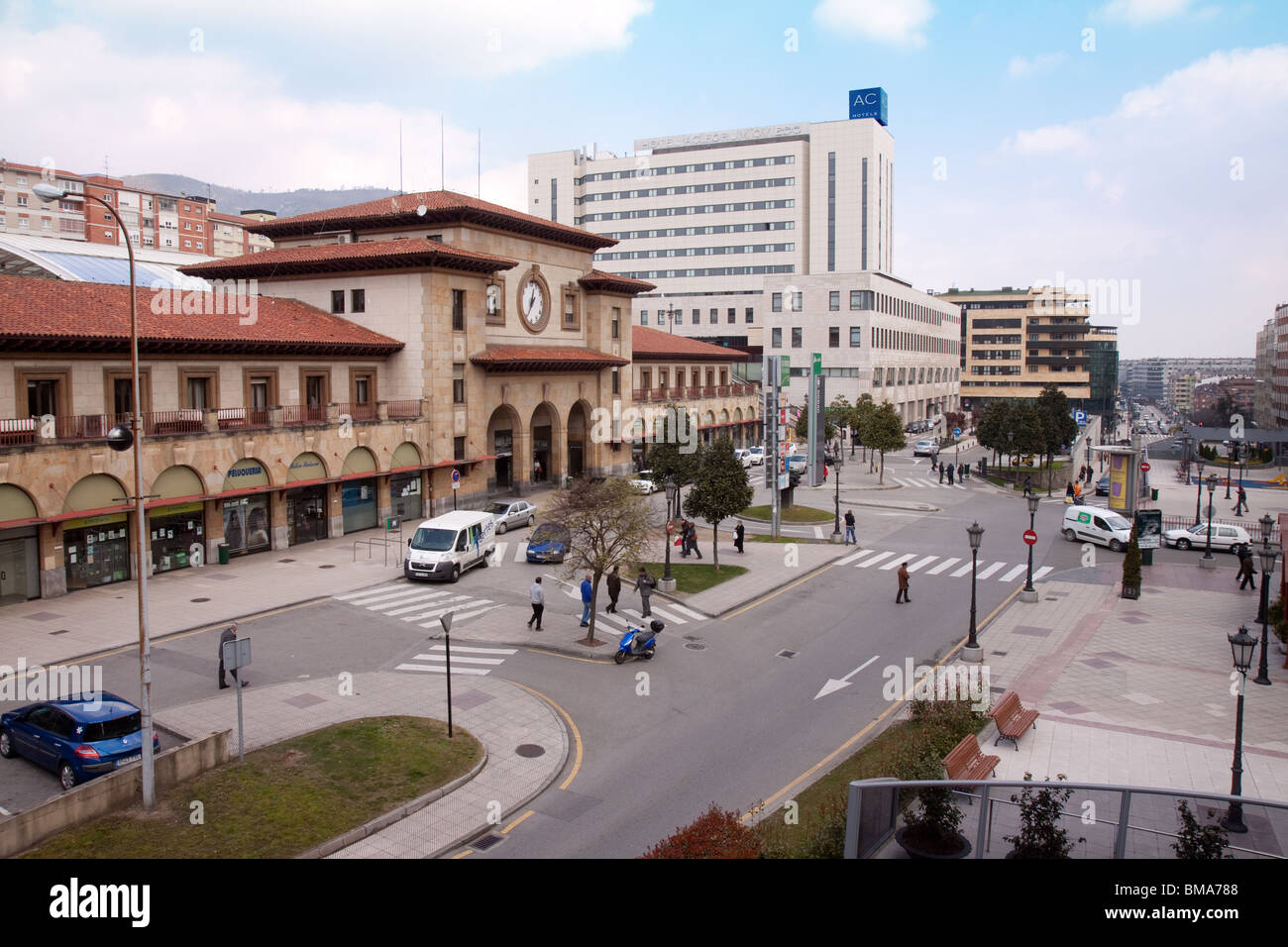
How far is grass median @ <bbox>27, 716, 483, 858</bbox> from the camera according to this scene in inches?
520

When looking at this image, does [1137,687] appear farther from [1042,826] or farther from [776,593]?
[1042,826]

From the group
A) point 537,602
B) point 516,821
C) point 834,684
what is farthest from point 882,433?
point 516,821

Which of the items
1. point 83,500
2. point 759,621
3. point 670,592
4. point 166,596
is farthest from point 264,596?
point 759,621

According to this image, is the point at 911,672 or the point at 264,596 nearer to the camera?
the point at 911,672

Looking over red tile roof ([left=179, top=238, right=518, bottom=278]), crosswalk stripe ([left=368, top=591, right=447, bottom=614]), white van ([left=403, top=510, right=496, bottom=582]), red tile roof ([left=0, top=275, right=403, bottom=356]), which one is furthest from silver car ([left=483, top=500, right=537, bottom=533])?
red tile roof ([left=179, top=238, right=518, bottom=278])

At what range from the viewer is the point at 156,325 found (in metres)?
33.5

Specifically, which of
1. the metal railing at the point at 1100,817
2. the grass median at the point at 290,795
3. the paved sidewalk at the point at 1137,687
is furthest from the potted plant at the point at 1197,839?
the grass median at the point at 290,795

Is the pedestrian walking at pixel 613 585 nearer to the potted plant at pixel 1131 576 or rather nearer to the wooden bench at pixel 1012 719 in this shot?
the wooden bench at pixel 1012 719

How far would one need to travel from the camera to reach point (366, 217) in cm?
4906

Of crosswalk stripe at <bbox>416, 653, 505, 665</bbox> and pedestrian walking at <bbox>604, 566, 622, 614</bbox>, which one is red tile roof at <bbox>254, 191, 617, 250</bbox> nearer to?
pedestrian walking at <bbox>604, 566, 622, 614</bbox>

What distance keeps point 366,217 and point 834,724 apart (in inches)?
1564

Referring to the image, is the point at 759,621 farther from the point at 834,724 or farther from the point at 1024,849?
the point at 1024,849
